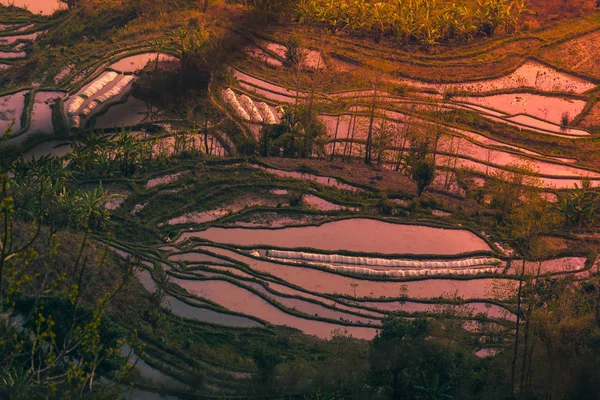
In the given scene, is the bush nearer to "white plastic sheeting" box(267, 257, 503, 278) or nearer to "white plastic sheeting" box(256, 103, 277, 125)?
"white plastic sheeting" box(256, 103, 277, 125)

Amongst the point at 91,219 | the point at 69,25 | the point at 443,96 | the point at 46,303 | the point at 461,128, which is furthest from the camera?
the point at 69,25

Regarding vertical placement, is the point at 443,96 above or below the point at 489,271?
above

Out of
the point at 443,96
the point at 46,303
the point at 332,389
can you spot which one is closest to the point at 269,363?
the point at 332,389

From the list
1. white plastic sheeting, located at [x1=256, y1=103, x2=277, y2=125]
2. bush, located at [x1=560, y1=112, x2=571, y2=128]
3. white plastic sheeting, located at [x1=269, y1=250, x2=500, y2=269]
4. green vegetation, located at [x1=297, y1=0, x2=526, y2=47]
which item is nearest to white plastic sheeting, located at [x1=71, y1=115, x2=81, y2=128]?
white plastic sheeting, located at [x1=256, y1=103, x2=277, y2=125]

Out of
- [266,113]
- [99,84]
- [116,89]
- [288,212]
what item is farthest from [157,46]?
[288,212]

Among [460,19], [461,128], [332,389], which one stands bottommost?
[332,389]

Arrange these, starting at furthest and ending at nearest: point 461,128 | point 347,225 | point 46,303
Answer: point 461,128 < point 347,225 < point 46,303

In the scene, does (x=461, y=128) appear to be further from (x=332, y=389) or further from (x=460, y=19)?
(x=332, y=389)
